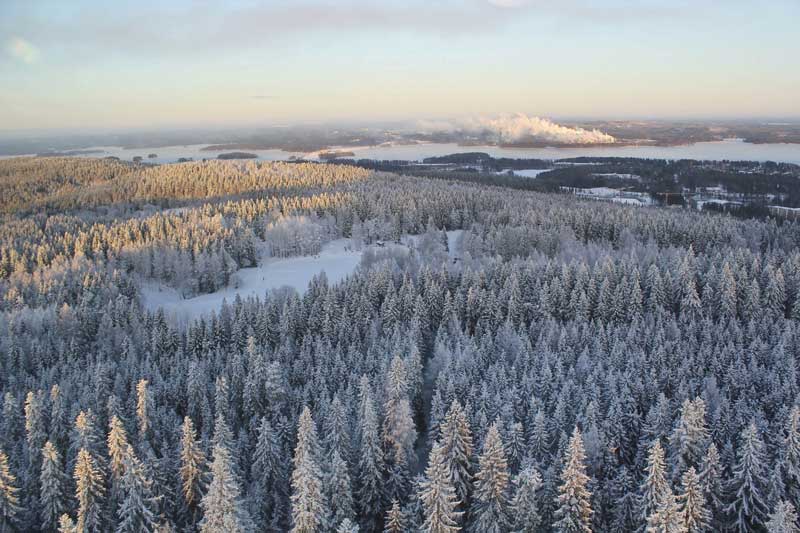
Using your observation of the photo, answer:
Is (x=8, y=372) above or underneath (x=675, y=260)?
underneath

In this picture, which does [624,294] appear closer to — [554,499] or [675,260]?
[675,260]

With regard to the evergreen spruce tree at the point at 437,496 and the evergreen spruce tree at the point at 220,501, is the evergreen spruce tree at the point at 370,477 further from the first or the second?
the evergreen spruce tree at the point at 220,501

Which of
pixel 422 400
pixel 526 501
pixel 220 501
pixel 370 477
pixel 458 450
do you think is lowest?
pixel 422 400

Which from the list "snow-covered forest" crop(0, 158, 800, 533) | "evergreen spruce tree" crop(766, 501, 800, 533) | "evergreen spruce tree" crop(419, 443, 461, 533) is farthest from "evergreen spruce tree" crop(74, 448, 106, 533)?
"evergreen spruce tree" crop(766, 501, 800, 533)

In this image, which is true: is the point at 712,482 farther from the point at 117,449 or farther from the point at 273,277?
the point at 273,277

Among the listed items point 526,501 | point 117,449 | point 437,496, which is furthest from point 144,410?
point 526,501

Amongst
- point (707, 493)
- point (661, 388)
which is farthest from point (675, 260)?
point (707, 493)
